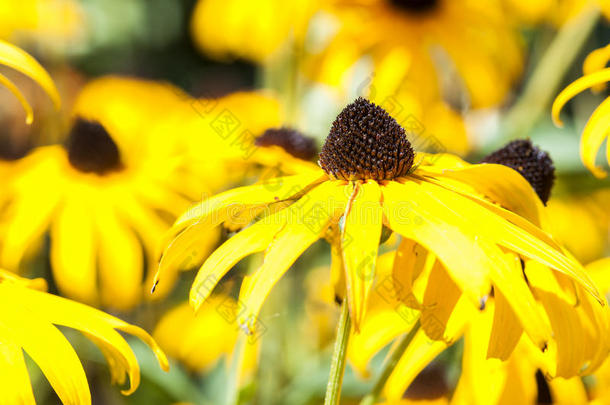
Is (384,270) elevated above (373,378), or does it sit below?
above

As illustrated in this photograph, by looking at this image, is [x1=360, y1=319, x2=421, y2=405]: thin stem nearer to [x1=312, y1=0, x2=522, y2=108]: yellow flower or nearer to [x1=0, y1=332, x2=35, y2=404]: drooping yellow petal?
[x1=0, y1=332, x2=35, y2=404]: drooping yellow petal

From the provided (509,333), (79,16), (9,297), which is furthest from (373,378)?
(79,16)

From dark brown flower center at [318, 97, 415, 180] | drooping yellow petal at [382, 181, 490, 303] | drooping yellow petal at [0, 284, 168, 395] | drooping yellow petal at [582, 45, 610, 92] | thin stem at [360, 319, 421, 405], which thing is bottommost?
thin stem at [360, 319, 421, 405]

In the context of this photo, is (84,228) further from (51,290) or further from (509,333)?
(509,333)

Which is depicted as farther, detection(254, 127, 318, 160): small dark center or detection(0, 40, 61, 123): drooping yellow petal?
detection(254, 127, 318, 160): small dark center

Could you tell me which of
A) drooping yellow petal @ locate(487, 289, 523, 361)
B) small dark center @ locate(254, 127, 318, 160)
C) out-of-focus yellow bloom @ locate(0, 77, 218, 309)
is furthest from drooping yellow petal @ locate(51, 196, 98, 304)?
drooping yellow petal @ locate(487, 289, 523, 361)

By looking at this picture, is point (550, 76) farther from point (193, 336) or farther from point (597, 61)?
point (193, 336)

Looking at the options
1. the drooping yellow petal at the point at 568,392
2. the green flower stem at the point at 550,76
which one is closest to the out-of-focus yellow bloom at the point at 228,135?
the drooping yellow petal at the point at 568,392

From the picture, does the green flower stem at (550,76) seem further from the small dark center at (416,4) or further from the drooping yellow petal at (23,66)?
the drooping yellow petal at (23,66)
